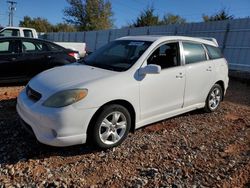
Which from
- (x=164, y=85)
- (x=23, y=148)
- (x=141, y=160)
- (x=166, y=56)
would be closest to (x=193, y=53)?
Answer: (x=166, y=56)

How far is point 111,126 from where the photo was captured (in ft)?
13.5

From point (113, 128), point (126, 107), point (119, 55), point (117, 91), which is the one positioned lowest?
point (113, 128)

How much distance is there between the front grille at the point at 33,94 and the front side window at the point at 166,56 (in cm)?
181

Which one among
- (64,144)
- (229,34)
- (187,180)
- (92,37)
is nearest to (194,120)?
(187,180)

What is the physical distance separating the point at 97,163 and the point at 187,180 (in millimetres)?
1150

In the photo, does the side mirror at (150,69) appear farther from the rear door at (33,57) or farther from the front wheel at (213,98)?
the rear door at (33,57)

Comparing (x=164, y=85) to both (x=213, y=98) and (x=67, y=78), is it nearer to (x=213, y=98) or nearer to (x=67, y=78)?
(x=67, y=78)

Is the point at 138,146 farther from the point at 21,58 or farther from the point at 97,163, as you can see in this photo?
the point at 21,58

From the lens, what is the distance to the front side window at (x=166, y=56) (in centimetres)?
485

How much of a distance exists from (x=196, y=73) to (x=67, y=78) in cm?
251

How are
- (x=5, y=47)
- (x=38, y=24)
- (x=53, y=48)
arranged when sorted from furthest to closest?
(x=38, y=24) < (x=53, y=48) < (x=5, y=47)

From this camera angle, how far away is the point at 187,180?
3.52m

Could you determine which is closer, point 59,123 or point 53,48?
point 59,123

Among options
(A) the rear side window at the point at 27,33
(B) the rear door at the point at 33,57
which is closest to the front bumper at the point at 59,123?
(B) the rear door at the point at 33,57
